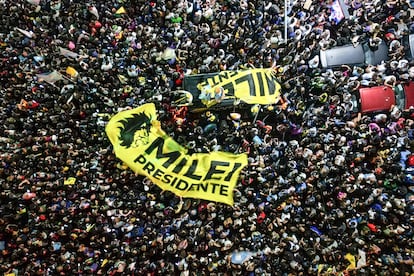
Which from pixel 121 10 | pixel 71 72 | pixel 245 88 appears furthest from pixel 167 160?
pixel 121 10

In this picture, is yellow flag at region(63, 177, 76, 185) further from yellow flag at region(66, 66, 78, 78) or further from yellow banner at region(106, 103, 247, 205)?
yellow flag at region(66, 66, 78, 78)

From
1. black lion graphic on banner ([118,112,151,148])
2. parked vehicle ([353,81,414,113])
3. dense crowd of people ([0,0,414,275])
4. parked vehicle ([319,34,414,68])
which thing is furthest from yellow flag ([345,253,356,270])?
black lion graphic on banner ([118,112,151,148])

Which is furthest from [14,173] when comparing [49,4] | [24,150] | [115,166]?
[49,4]

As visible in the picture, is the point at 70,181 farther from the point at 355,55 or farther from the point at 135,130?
the point at 355,55

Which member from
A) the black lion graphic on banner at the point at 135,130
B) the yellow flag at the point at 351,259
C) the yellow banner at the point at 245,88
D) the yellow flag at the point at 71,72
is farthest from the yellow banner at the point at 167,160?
the yellow flag at the point at 351,259

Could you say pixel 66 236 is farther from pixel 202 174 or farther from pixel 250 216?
pixel 250 216
